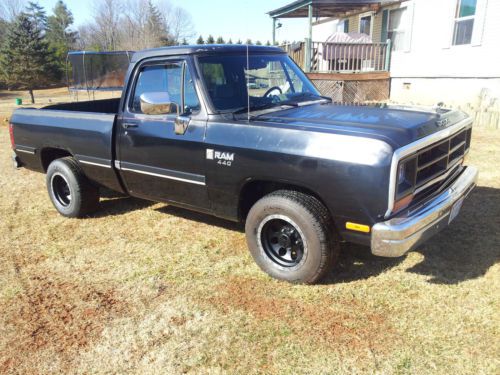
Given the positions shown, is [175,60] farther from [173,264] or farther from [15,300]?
[15,300]

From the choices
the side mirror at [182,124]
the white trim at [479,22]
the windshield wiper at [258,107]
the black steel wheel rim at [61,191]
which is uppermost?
the white trim at [479,22]

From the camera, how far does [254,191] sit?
3787mm

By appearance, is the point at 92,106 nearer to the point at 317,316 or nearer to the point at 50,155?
the point at 50,155

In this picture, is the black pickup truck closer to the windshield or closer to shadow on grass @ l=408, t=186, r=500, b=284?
the windshield

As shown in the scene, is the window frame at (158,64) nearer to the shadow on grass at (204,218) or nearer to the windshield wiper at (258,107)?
the windshield wiper at (258,107)

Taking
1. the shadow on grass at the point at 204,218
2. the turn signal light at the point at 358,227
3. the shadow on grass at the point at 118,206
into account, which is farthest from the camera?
the shadow on grass at the point at 118,206

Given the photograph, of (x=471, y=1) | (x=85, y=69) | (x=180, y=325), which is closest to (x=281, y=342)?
(x=180, y=325)

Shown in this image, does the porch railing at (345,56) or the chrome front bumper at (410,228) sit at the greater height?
the porch railing at (345,56)

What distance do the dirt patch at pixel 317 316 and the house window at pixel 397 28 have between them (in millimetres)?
13304

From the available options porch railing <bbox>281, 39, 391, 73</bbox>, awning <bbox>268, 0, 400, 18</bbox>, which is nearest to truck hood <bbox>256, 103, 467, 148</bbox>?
porch railing <bbox>281, 39, 391, 73</bbox>

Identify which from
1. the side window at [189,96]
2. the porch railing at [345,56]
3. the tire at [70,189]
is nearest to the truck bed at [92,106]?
the tire at [70,189]

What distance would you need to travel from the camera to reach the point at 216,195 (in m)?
3.84

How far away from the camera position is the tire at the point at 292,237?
3287 mm

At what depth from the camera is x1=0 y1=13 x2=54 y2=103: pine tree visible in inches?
1160
